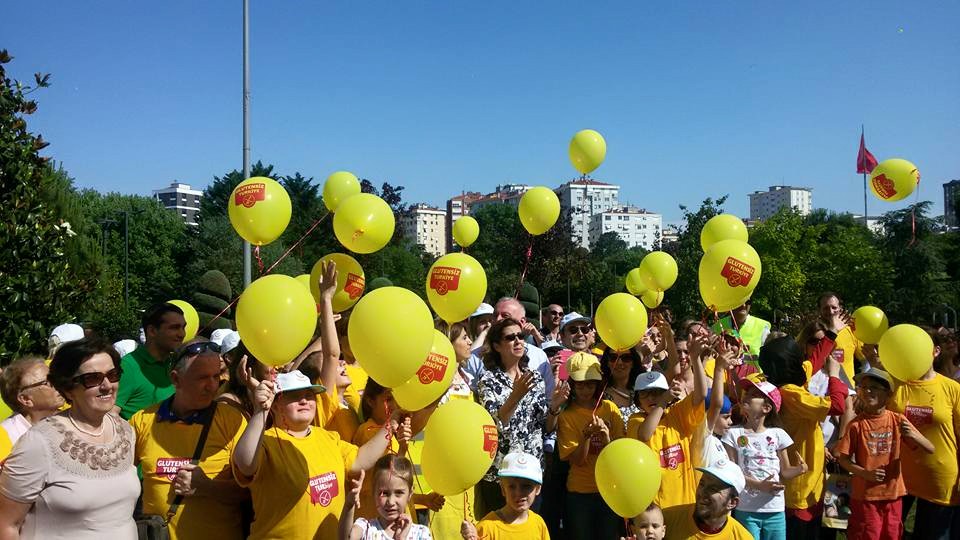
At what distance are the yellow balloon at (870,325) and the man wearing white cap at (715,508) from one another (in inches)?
142

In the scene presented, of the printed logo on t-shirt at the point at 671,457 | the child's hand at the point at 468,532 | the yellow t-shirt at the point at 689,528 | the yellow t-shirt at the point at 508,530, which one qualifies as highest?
the printed logo on t-shirt at the point at 671,457

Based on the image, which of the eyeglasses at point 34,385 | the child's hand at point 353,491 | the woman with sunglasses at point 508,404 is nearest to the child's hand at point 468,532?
the child's hand at point 353,491

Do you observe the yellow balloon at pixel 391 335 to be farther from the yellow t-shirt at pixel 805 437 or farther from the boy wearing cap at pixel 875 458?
the boy wearing cap at pixel 875 458

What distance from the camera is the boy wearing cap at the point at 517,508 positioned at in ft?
11.9

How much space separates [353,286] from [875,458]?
4036 mm

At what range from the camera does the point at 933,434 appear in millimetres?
5578

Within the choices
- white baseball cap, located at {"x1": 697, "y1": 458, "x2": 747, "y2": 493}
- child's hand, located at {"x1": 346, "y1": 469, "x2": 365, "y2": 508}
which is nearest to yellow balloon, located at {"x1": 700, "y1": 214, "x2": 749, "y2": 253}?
white baseball cap, located at {"x1": 697, "y1": 458, "x2": 747, "y2": 493}

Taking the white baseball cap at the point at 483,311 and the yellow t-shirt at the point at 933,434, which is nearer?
the yellow t-shirt at the point at 933,434

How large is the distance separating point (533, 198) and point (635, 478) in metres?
3.88

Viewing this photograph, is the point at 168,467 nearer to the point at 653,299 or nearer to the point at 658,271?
the point at 658,271

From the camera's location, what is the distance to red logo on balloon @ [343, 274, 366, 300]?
5.29 meters

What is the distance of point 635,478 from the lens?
3.77 m

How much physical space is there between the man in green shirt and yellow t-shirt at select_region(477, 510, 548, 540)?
7.68ft

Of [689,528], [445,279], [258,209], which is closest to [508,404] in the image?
[445,279]
